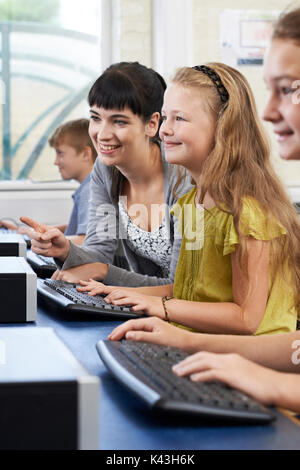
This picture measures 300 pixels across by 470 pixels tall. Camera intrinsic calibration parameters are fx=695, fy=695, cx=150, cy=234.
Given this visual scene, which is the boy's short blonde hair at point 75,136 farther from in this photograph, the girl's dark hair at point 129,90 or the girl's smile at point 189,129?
the girl's smile at point 189,129

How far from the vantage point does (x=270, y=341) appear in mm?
1125

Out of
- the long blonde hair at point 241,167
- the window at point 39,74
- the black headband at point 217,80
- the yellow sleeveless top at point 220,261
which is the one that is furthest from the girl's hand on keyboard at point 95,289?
the window at point 39,74

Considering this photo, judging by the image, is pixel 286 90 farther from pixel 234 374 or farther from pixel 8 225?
pixel 8 225

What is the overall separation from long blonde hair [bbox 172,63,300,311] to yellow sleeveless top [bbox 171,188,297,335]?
20mm

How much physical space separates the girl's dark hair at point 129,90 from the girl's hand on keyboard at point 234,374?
1.19 metres

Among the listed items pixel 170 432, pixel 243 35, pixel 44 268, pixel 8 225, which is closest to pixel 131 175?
pixel 44 268

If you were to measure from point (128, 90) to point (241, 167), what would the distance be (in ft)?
1.72

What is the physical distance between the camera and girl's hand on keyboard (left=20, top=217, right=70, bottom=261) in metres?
1.70

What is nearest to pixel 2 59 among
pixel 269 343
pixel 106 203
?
pixel 106 203

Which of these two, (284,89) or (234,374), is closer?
(234,374)

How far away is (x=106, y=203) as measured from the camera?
205 cm

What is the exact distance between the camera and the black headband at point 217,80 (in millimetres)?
1553
